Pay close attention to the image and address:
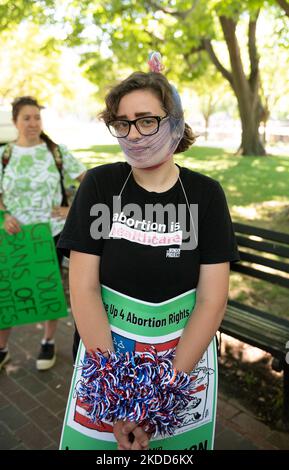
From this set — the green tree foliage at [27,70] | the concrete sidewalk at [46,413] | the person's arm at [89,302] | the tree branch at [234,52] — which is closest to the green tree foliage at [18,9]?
the tree branch at [234,52]

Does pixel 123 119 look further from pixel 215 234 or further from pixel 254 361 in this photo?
pixel 254 361

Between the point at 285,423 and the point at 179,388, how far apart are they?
5.89ft

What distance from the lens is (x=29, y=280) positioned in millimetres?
3352

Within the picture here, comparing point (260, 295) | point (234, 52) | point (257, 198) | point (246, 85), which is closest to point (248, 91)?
point (246, 85)

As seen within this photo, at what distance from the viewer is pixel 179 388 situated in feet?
4.67

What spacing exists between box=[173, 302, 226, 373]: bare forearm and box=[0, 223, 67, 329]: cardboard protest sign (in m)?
1.94

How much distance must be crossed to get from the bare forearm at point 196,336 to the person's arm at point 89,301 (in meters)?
0.26

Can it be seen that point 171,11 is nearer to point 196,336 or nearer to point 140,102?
point 140,102

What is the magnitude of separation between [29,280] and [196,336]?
6.77 ft

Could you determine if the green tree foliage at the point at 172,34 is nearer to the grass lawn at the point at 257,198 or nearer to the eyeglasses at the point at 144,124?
the grass lawn at the point at 257,198

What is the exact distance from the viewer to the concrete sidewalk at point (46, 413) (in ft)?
8.80
